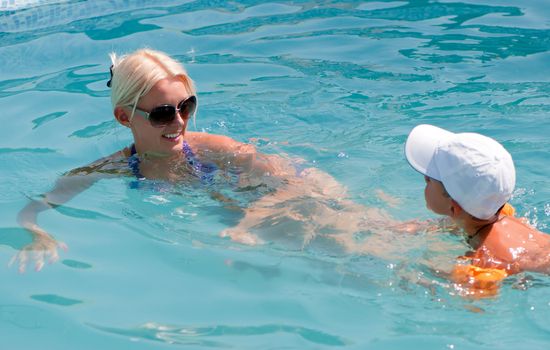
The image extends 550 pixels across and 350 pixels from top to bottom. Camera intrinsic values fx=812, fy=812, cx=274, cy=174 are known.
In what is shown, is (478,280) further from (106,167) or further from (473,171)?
(106,167)

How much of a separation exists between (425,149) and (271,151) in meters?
1.64

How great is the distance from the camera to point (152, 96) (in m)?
4.46

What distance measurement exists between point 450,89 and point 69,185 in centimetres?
314

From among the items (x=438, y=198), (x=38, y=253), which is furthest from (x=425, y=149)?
(x=38, y=253)

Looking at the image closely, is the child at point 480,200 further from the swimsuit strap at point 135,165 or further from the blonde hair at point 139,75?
the swimsuit strap at point 135,165

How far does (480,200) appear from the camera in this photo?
3553mm

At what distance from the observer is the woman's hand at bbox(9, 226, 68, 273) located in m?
3.99

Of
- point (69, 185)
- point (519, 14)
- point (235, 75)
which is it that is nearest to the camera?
point (69, 185)

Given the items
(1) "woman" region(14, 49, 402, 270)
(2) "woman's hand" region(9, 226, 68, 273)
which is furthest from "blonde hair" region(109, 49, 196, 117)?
(2) "woman's hand" region(9, 226, 68, 273)

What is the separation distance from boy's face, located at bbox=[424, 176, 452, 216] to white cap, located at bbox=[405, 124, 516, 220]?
44mm

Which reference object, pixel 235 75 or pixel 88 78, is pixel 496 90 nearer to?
pixel 235 75

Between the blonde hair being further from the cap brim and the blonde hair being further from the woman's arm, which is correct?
the cap brim

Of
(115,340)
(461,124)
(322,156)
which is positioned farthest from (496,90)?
(115,340)

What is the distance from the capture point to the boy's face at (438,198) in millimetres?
3707
